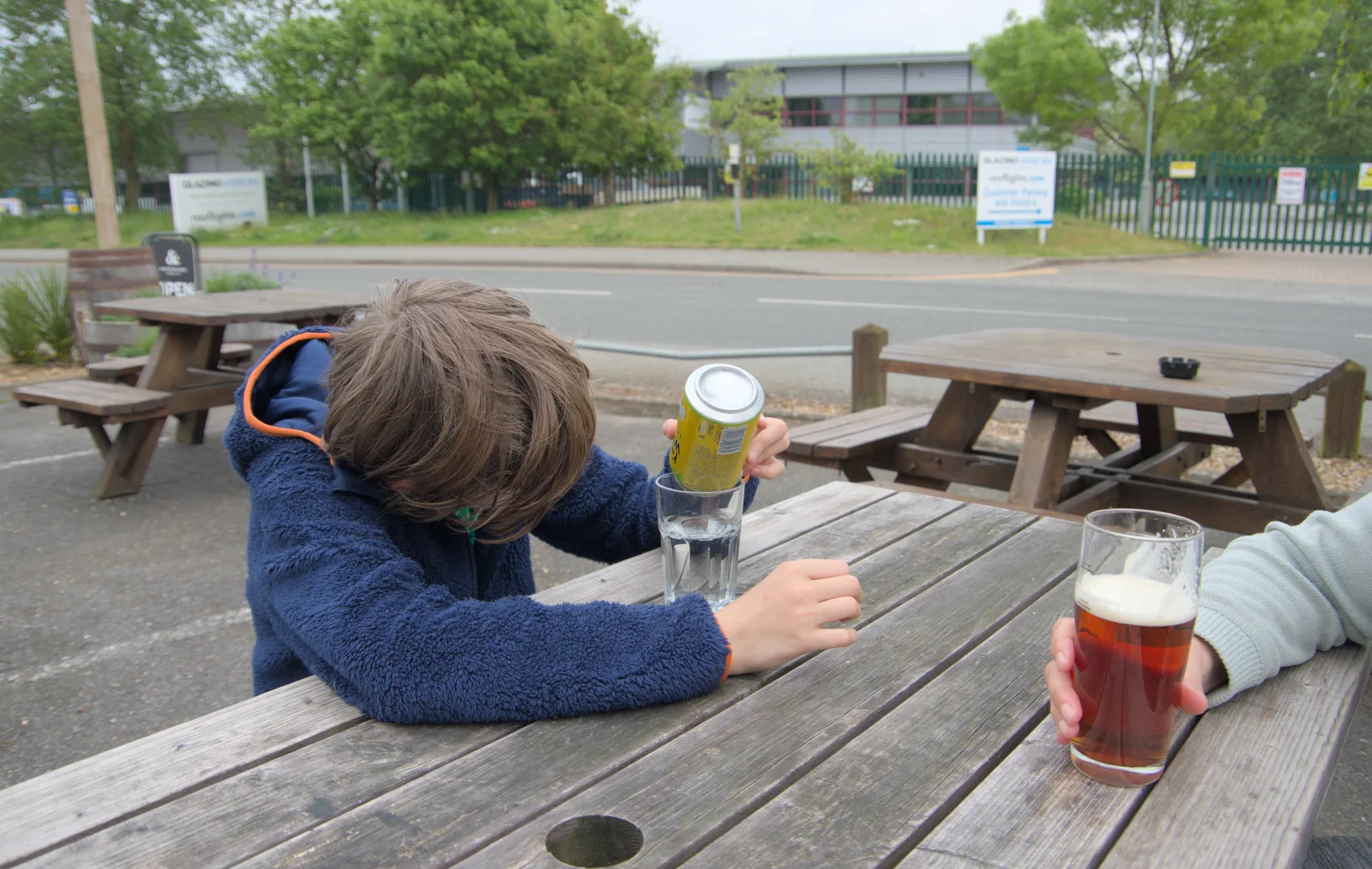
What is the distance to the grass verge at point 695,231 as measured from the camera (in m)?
19.3

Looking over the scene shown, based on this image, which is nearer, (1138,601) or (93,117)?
(1138,601)

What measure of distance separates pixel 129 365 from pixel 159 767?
221 inches

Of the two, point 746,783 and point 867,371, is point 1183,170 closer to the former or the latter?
point 867,371

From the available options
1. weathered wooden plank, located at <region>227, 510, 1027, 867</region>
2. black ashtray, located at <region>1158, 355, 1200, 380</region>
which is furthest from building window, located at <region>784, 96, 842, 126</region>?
weathered wooden plank, located at <region>227, 510, 1027, 867</region>

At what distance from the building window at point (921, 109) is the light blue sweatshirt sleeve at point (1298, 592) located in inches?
1767

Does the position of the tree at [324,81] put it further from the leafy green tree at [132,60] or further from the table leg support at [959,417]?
the table leg support at [959,417]

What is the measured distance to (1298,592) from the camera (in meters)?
1.43

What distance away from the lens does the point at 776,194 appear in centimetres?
2873

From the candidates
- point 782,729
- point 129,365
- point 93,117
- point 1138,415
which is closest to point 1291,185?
point 1138,415

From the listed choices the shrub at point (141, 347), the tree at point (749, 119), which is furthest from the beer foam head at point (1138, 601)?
the tree at point (749, 119)

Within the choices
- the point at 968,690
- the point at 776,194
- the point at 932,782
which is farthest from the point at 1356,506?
the point at 776,194

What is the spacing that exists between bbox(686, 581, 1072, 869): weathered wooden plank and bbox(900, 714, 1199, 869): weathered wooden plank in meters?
0.02

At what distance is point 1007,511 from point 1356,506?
0.83m

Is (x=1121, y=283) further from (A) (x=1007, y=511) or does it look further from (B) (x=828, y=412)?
(A) (x=1007, y=511)
